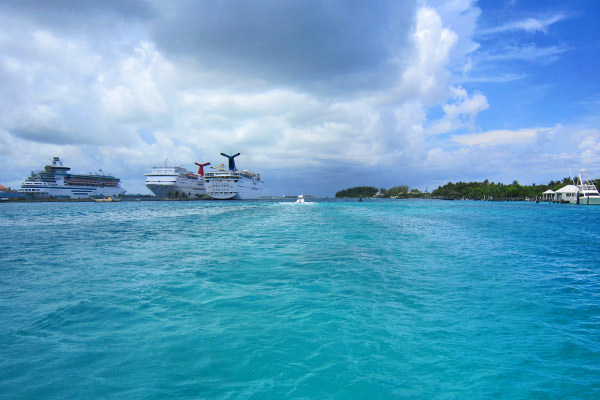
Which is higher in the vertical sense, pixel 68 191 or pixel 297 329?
pixel 68 191

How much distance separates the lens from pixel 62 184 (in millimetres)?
91312

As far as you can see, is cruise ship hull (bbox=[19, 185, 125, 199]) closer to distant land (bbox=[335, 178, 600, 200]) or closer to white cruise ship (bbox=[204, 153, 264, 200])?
white cruise ship (bbox=[204, 153, 264, 200])

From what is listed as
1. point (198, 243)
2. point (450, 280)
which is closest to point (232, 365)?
point (450, 280)

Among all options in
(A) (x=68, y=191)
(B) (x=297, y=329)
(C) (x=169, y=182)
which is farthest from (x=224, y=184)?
(B) (x=297, y=329)

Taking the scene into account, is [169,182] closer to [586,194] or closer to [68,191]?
[68,191]

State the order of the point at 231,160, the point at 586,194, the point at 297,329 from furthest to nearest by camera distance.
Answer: the point at 231,160 → the point at 586,194 → the point at 297,329

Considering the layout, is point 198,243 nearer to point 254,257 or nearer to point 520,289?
point 254,257

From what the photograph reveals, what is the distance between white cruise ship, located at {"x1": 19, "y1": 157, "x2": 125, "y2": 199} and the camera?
8694 cm

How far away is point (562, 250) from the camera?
1350 centimetres

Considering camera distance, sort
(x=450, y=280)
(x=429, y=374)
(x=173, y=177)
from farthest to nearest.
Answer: (x=173, y=177) → (x=450, y=280) → (x=429, y=374)

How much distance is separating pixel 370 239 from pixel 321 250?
15.1 ft

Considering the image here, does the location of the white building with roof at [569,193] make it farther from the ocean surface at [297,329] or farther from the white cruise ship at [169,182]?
the white cruise ship at [169,182]

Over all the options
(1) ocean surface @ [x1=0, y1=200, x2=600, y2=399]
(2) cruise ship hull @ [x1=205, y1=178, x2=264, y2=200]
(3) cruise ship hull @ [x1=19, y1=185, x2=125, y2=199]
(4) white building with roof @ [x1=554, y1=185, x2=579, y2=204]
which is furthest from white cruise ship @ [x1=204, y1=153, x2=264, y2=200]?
(4) white building with roof @ [x1=554, y1=185, x2=579, y2=204]

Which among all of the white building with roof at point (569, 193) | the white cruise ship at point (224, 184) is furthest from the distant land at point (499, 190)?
the white cruise ship at point (224, 184)
